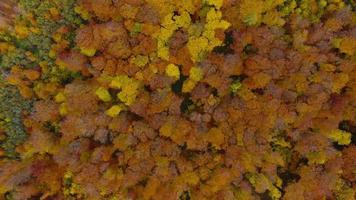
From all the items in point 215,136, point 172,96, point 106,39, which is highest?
point 106,39

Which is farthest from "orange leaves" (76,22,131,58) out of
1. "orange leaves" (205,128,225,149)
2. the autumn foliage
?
"orange leaves" (205,128,225,149)

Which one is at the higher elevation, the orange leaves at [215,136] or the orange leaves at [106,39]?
the orange leaves at [106,39]

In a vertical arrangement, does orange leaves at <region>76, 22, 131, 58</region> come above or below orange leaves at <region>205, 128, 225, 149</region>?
above

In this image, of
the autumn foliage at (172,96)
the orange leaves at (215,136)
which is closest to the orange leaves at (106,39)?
the autumn foliage at (172,96)

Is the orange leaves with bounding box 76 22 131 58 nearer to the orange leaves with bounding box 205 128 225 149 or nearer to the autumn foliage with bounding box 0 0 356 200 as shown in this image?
the autumn foliage with bounding box 0 0 356 200

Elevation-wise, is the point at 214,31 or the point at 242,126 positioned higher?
the point at 214,31

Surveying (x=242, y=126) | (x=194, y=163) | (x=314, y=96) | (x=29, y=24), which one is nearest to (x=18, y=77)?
(x=29, y=24)

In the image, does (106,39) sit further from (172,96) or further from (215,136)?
(215,136)

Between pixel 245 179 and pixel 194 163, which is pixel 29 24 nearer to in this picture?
pixel 194 163

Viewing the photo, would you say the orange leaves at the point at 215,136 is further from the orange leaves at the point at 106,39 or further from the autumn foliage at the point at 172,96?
the orange leaves at the point at 106,39

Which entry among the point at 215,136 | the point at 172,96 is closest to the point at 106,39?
the point at 172,96

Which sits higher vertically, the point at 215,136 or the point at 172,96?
the point at 172,96
